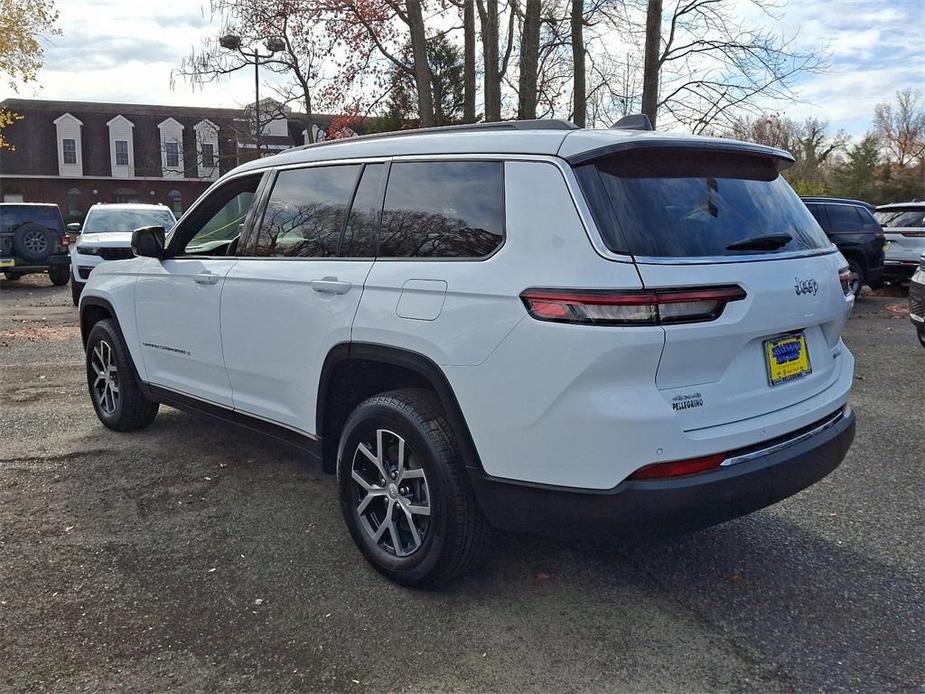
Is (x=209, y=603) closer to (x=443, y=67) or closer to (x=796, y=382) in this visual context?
(x=796, y=382)

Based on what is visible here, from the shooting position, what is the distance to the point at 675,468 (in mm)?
2629

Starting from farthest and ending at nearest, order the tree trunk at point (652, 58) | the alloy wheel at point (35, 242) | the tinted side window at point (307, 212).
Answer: the alloy wheel at point (35, 242), the tree trunk at point (652, 58), the tinted side window at point (307, 212)

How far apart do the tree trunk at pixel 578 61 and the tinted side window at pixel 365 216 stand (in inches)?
412

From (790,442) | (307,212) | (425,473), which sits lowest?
(425,473)

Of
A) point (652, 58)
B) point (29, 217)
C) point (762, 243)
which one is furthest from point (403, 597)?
point (29, 217)

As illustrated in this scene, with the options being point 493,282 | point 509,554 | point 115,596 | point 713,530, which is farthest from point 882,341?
point 115,596

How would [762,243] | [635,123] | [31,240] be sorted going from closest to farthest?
[762,243]
[635,123]
[31,240]

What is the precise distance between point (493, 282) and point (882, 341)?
9119 millimetres

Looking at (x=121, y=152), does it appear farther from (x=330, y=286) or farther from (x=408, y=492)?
(x=408, y=492)

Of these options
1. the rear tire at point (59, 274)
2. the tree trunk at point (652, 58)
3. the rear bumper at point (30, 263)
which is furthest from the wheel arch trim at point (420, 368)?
the rear tire at point (59, 274)

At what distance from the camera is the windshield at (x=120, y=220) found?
14.8m

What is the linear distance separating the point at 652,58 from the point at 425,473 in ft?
36.9

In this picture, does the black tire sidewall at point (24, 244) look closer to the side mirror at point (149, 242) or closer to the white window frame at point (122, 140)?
the side mirror at point (149, 242)

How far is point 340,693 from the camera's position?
259 cm
